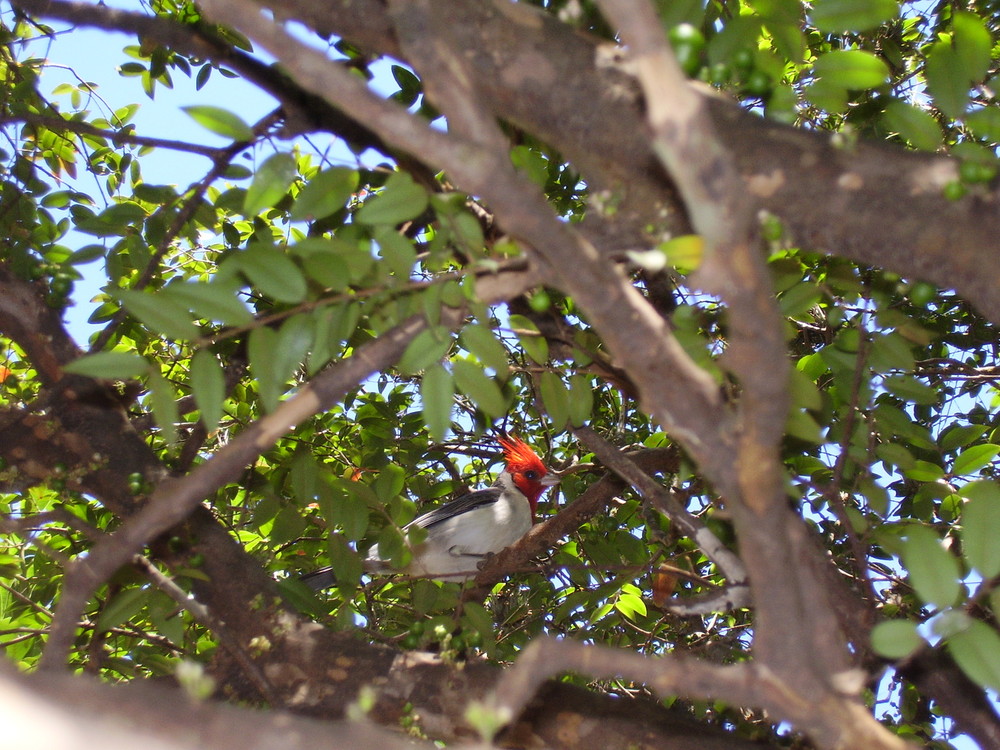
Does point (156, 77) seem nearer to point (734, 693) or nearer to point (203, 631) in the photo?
point (203, 631)

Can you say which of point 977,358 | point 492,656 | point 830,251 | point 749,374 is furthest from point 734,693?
Answer: point 977,358

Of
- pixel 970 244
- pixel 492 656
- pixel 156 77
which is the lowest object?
pixel 492 656

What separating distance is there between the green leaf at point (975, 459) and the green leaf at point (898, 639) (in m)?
1.28

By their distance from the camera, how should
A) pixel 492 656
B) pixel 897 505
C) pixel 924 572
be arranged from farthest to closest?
1. pixel 897 505
2. pixel 492 656
3. pixel 924 572

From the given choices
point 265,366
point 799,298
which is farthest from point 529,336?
point 265,366

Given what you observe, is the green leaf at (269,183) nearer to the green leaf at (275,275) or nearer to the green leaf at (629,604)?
the green leaf at (275,275)

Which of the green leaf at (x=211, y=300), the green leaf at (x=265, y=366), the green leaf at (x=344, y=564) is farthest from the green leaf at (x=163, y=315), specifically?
the green leaf at (x=344, y=564)

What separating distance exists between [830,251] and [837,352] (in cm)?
85

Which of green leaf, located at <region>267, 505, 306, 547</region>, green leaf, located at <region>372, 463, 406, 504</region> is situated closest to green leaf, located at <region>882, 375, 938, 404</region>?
green leaf, located at <region>372, 463, 406, 504</region>

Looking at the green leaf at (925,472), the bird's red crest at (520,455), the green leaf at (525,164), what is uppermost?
the bird's red crest at (520,455)

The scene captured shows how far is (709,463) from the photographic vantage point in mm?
1315

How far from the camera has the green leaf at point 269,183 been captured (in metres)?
1.67

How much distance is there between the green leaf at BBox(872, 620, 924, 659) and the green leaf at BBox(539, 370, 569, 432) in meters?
1.20

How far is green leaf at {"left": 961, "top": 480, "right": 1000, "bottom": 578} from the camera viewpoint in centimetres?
150
